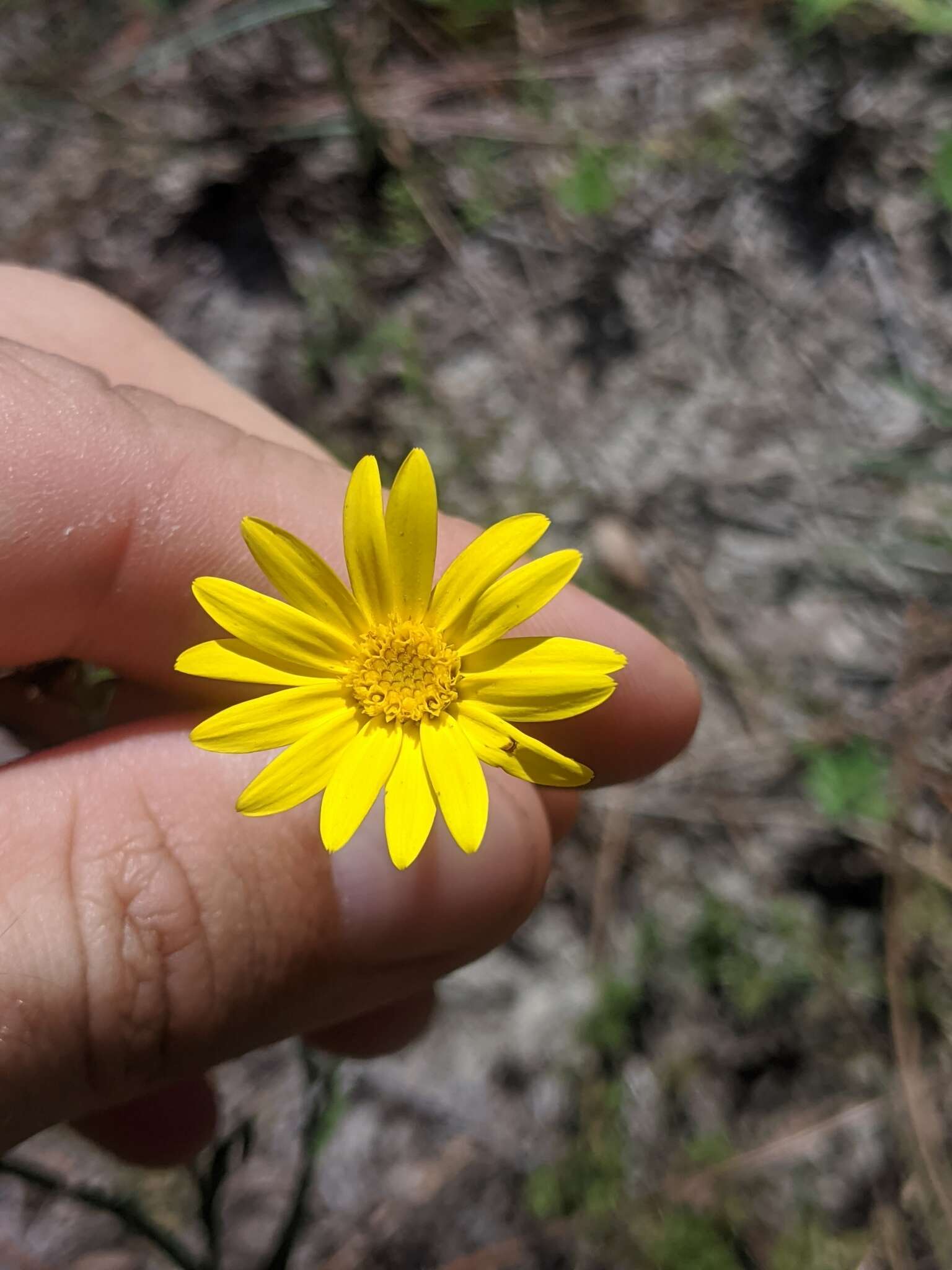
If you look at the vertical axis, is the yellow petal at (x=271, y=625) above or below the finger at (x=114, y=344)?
below

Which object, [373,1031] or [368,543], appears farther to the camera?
[373,1031]

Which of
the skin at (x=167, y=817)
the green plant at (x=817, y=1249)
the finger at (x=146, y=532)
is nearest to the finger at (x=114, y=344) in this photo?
the skin at (x=167, y=817)

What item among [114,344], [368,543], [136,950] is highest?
[114,344]

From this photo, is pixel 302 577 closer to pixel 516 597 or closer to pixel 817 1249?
pixel 516 597

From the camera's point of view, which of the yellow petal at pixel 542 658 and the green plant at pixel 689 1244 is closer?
the yellow petal at pixel 542 658

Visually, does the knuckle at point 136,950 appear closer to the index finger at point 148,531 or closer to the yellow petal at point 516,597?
the index finger at point 148,531

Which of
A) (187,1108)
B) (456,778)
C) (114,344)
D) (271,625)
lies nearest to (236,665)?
(271,625)

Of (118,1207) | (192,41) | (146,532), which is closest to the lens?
(118,1207)
